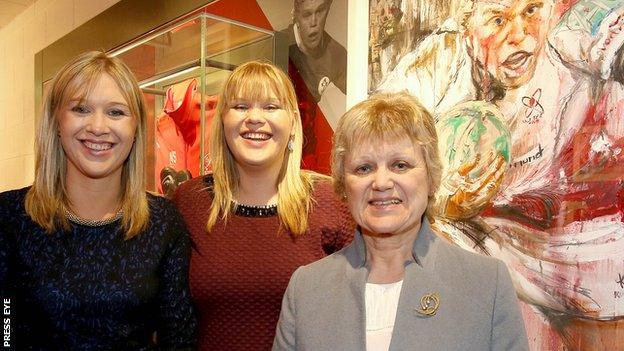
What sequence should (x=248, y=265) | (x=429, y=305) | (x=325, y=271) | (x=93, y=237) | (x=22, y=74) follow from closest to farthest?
(x=429, y=305)
(x=325, y=271)
(x=93, y=237)
(x=248, y=265)
(x=22, y=74)

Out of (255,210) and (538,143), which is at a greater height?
(538,143)

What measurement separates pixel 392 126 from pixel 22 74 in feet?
14.2

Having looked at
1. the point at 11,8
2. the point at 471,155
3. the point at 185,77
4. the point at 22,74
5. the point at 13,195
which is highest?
the point at 11,8

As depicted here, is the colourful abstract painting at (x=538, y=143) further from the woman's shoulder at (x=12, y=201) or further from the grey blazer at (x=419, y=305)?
the woman's shoulder at (x=12, y=201)

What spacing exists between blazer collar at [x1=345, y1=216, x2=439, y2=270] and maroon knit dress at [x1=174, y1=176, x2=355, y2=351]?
341mm

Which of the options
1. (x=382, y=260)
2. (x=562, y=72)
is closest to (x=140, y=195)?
(x=382, y=260)

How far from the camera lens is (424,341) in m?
1.20

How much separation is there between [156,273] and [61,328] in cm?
27

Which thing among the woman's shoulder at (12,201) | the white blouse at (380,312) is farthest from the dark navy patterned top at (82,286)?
the white blouse at (380,312)

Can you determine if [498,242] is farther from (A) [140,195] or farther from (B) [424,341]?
(A) [140,195]

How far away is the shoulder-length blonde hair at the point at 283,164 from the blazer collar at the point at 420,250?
359 millimetres

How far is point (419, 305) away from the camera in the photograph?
1.24m

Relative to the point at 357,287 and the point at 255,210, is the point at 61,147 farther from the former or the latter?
the point at 357,287

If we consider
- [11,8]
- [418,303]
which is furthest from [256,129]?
[11,8]
